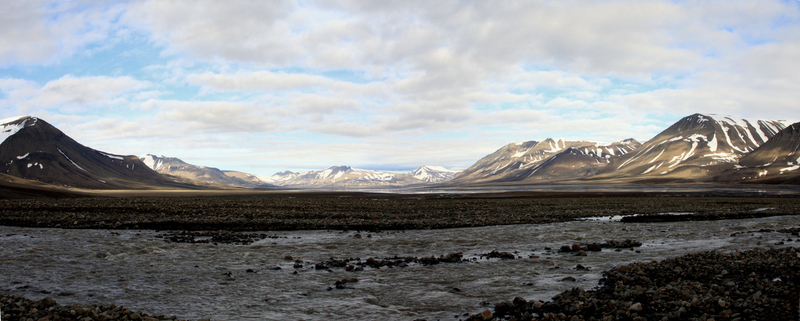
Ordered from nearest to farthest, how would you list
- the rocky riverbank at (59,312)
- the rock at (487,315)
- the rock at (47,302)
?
the rocky riverbank at (59,312) → the rock at (487,315) → the rock at (47,302)

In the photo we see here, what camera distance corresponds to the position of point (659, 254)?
1809 centimetres

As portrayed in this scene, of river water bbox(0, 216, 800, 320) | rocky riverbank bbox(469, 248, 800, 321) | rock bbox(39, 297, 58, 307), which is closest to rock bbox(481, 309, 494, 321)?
rocky riverbank bbox(469, 248, 800, 321)

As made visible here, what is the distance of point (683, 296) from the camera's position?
10539 mm

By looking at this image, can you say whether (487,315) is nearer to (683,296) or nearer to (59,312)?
(683,296)

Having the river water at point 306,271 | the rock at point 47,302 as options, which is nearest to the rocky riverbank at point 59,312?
the rock at point 47,302

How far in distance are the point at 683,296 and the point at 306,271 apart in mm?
11719

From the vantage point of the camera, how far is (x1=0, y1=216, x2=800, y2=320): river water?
11586mm

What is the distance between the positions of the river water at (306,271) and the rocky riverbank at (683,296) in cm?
100

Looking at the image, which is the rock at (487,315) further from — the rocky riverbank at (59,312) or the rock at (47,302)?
the rock at (47,302)

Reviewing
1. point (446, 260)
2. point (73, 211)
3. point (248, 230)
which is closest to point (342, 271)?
point (446, 260)

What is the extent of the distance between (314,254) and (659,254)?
48.8 feet

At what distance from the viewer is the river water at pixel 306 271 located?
38.0ft

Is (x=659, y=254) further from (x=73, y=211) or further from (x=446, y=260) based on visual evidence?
(x=73, y=211)

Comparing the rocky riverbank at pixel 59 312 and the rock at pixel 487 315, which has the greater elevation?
the rocky riverbank at pixel 59 312
